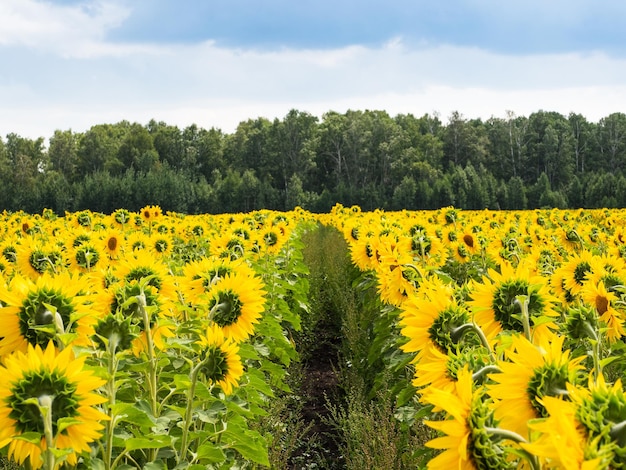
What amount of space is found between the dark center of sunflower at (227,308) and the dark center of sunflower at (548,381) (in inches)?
58.6

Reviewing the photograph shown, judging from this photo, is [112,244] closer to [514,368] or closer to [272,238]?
[272,238]

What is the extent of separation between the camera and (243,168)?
7569 centimetres

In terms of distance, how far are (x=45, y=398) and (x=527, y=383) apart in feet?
3.27

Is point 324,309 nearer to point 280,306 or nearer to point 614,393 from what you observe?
point 280,306

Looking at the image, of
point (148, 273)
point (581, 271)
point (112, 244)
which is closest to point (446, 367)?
point (148, 273)

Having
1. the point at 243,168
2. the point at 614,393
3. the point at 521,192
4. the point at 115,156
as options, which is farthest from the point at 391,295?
the point at 115,156

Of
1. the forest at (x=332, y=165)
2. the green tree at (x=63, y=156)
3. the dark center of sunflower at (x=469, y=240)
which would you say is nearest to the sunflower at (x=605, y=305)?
the dark center of sunflower at (x=469, y=240)

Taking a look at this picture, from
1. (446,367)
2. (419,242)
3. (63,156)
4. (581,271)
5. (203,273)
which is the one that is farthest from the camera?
(63,156)

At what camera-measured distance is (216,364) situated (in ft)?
6.35

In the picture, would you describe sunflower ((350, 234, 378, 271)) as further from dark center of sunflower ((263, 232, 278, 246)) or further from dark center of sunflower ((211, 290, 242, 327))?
dark center of sunflower ((211, 290, 242, 327))

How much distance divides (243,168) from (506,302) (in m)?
75.0

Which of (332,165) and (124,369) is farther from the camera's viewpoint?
(332,165)

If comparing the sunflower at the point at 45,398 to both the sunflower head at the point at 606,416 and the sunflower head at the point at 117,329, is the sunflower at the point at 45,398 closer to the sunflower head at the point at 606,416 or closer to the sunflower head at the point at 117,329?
the sunflower head at the point at 117,329

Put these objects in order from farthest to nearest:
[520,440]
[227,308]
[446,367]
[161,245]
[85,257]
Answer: [161,245] < [85,257] < [227,308] < [446,367] < [520,440]
